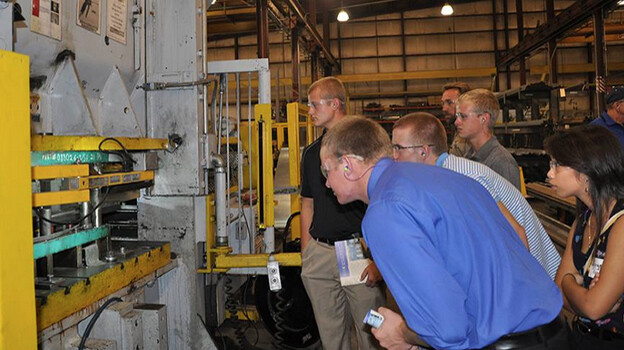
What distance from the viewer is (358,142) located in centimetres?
138

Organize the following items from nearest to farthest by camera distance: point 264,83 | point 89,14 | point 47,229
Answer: point 47,229 < point 89,14 < point 264,83

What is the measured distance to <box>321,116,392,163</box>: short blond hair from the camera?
1379 millimetres

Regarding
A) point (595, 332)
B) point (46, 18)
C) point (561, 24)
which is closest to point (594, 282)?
point (595, 332)

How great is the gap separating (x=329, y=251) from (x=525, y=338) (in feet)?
4.66

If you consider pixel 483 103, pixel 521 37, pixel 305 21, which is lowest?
pixel 483 103

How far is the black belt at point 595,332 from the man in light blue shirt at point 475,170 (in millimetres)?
302

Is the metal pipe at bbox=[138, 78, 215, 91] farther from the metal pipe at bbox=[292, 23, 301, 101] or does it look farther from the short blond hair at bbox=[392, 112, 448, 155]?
the metal pipe at bbox=[292, 23, 301, 101]

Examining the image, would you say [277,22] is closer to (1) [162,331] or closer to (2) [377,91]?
(1) [162,331]

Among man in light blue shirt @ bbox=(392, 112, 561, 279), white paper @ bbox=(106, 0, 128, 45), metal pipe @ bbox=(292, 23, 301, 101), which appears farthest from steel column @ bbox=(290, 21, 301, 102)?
man in light blue shirt @ bbox=(392, 112, 561, 279)

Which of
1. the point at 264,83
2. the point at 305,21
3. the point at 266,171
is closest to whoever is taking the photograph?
the point at 264,83

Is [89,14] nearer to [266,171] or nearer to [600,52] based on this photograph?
[266,171]

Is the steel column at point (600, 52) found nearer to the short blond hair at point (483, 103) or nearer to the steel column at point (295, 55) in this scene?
the steel column at point (295, 55)

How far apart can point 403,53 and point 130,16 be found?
14441 mm

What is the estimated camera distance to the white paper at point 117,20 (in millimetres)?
2705
